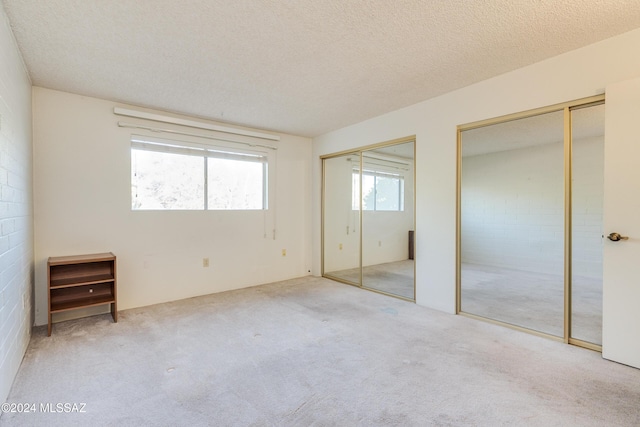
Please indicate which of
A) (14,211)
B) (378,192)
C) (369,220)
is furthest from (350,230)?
(14,211)

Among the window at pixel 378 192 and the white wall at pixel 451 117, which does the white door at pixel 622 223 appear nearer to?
the white wall at pixel 451 117

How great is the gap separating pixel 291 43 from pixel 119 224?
9.67 feet

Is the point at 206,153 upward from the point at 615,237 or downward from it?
upward

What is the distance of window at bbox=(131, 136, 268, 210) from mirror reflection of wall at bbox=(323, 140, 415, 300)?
4.07 ft

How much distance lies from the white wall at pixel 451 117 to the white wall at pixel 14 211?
3710 millimetres

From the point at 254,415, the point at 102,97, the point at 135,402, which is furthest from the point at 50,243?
the point at 254,415

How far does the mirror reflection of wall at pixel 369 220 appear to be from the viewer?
14.6ft

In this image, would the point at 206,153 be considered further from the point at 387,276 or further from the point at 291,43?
the point at 387,276

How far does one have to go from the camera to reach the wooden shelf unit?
2953mm

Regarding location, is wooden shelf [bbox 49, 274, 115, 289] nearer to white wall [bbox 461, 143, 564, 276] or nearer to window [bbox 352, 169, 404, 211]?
window [bbox 352, 169, 404, 211]

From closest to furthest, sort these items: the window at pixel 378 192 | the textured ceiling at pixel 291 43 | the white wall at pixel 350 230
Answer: the textured ceiling at pixel 291 43 → the window at pixel 378 192 → the white wall at pixel 350 230

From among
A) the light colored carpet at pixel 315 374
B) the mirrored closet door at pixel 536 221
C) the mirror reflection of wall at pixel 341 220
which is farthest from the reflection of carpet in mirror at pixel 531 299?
the mirror reflection of wall at pixel 341 220

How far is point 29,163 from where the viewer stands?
2.89 m

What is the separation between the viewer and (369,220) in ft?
16.0
